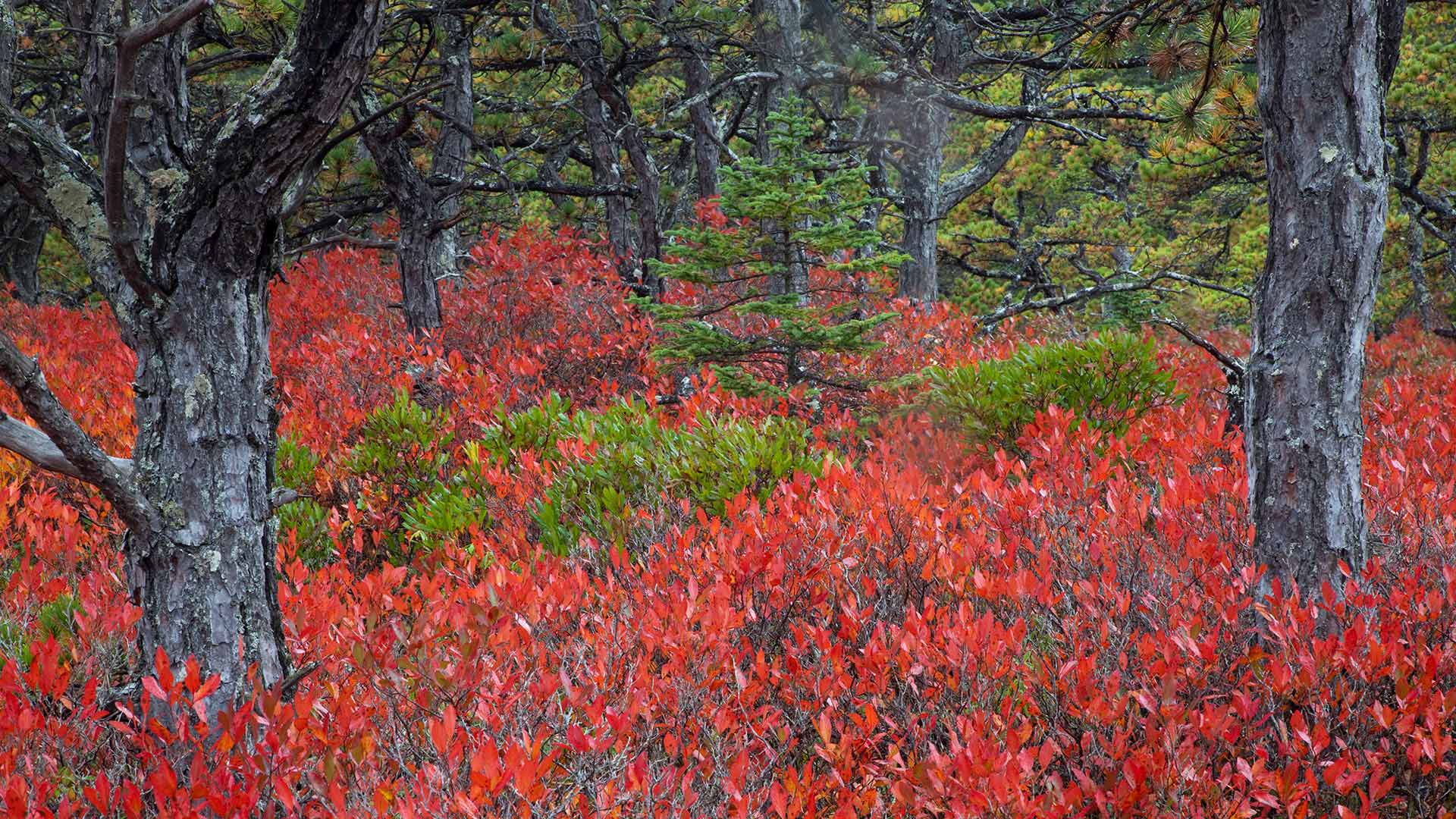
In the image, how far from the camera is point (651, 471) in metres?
4.99

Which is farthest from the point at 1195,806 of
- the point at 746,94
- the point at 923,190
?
the point at 746,94

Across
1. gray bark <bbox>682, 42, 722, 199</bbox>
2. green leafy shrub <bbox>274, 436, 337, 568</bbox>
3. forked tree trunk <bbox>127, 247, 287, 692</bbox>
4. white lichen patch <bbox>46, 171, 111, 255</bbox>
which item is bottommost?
green leafy shrub <bbox>274, 436, 337, 568</bbox>

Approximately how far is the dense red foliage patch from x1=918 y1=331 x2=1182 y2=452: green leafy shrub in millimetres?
1230

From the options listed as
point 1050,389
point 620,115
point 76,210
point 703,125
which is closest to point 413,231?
point 620,115

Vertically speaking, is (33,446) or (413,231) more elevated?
(413,231)

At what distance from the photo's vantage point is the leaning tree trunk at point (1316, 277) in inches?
111

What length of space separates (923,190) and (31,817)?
10.0 metres

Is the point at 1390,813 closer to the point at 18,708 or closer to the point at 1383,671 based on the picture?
the point at 1383,671

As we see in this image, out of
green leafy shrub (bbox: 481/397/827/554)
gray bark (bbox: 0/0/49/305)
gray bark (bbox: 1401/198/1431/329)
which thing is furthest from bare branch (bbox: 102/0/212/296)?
gray bark (bbox: 1401/198/1431/329)

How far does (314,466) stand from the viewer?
5.82m

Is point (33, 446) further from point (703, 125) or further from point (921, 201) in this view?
point (921, 201)

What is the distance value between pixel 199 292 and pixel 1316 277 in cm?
307

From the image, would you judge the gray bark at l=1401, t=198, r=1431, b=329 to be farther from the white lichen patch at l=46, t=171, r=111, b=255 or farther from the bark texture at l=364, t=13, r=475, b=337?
the white lichen patch at l=46, t=171, r=111, b=255

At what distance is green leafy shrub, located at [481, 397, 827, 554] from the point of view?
4.71 m
